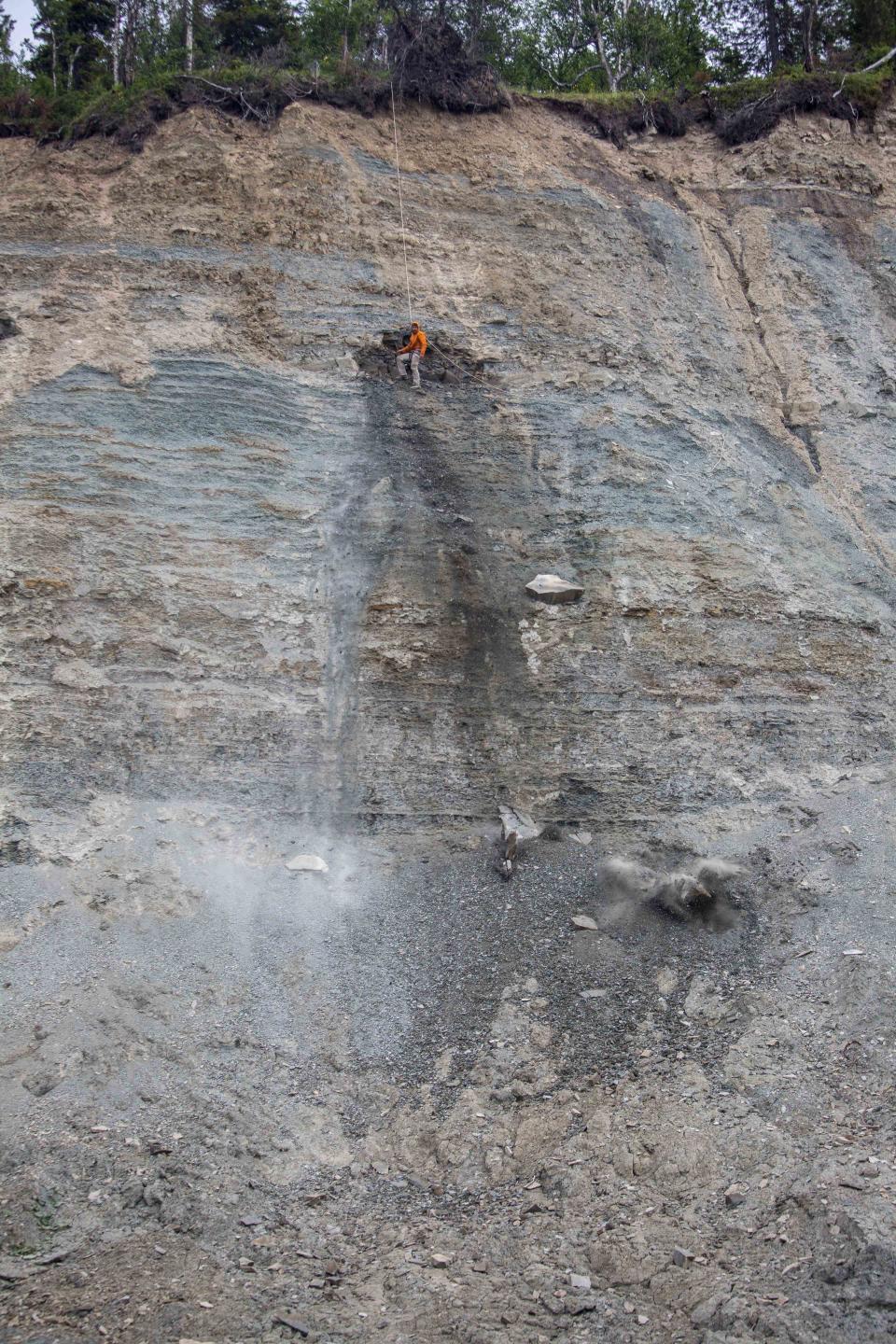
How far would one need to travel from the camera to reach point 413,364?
12.5 metres

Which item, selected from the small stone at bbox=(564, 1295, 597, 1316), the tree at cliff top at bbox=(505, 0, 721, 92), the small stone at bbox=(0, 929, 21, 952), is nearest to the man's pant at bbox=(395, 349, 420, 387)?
the small stone at bbox=(0, 929, 21, 952)

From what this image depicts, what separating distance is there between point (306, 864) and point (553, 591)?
3.93 meters

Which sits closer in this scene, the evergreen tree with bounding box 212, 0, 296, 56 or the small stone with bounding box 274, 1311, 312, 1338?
the small stone with bounding box 274, 1311, 312, 1338

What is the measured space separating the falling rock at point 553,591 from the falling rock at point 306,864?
3.68m

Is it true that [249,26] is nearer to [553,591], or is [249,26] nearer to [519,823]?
[553,591]

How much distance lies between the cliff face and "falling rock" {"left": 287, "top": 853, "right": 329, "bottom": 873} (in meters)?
0.14

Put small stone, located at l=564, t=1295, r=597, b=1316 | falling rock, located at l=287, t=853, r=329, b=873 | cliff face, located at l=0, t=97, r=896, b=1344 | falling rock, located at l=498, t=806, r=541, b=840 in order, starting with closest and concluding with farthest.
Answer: small stone, located at l=564, t=1295, r=597, b=1316 → cliff face, located at l=0, t=97, r=896, b=1344 → falling rock, located at l=287, t=853, r=329, b=873 → falling rock, located at l=498, t=806, r=541, b=840

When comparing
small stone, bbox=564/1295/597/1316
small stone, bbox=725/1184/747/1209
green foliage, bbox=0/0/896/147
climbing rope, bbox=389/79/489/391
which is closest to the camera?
small stone, bbox=564/1295/597/1316

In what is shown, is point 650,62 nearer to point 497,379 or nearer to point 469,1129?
point 497,379

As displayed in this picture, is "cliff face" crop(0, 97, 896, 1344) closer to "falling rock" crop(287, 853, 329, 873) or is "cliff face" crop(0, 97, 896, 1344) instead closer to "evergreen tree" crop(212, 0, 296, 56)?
"falling rock" crop(287, 853, 329, 873)

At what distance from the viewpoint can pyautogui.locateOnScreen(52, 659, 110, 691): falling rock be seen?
32.2 ft

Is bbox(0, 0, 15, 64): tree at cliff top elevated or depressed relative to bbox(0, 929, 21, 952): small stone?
elevated

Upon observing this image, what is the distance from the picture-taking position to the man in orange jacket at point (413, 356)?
1250 cm

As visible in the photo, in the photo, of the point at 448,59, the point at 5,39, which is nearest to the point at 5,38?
the point at 5,39
